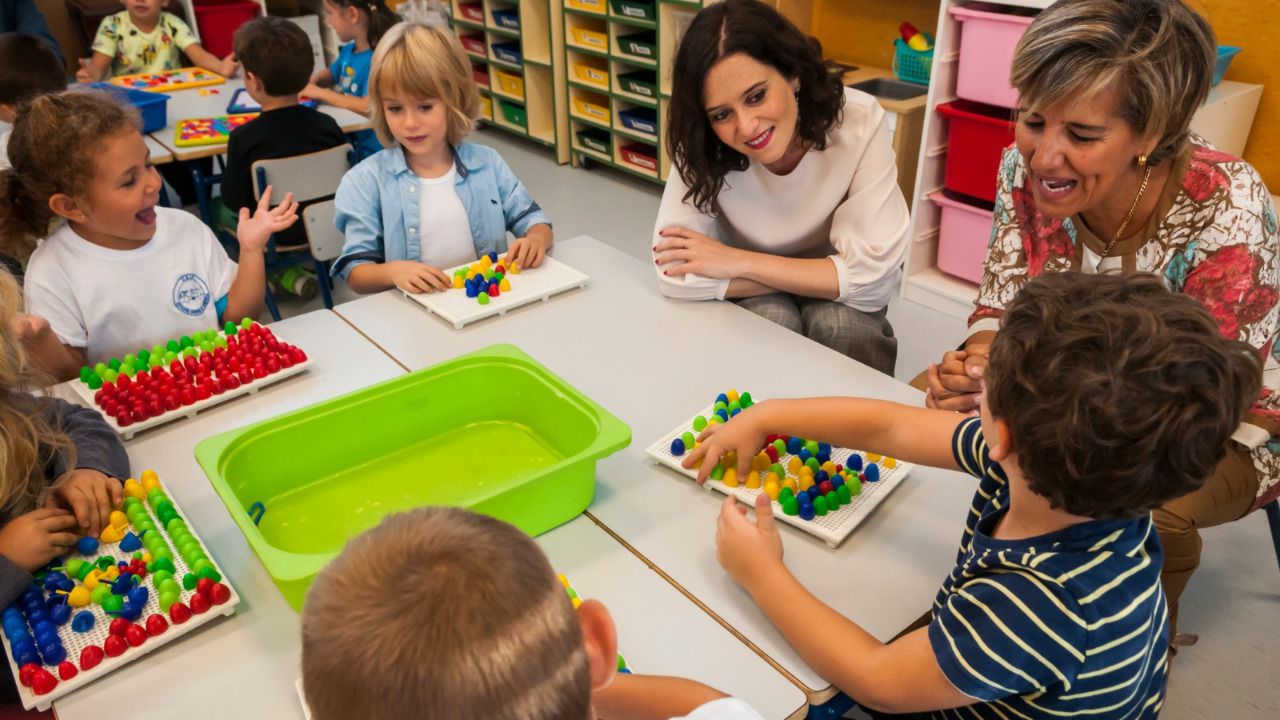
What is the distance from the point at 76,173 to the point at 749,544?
1340 millimetres

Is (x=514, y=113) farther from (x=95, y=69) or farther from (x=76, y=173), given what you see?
(x=76, y=173)

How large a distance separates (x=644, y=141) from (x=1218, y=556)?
286 centimetres

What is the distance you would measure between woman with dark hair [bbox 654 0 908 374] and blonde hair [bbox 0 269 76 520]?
988 millimetres

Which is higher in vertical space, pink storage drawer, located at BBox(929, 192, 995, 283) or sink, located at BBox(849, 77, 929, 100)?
sink, located at BBox(849, 77, 929, 100)

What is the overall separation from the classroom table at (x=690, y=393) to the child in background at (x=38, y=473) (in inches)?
18.5

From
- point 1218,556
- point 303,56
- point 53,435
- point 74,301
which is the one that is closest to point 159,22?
point 303,56

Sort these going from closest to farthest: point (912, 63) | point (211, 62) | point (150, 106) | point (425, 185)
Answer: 1. point (425, 185)
2. point (150, 106)
3. point (912, 63)
4. point (211, 62)

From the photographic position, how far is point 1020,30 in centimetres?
249

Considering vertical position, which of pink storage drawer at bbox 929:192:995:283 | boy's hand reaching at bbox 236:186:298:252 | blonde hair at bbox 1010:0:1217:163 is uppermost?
blonde hair at bbox 1010:0:1217:163

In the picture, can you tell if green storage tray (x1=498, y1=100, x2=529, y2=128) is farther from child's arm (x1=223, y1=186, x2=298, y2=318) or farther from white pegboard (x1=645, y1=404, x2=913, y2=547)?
white pegboard (x1=645, y1=404, x2=913, y2=547)

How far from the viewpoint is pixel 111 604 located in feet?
2.97

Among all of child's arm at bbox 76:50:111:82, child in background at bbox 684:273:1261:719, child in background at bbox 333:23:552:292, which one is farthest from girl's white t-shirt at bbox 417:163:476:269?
child's arm at bbox 76:50:111:82

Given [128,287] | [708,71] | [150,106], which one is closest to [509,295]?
[708,71]

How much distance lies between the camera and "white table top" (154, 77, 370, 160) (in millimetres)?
2662
